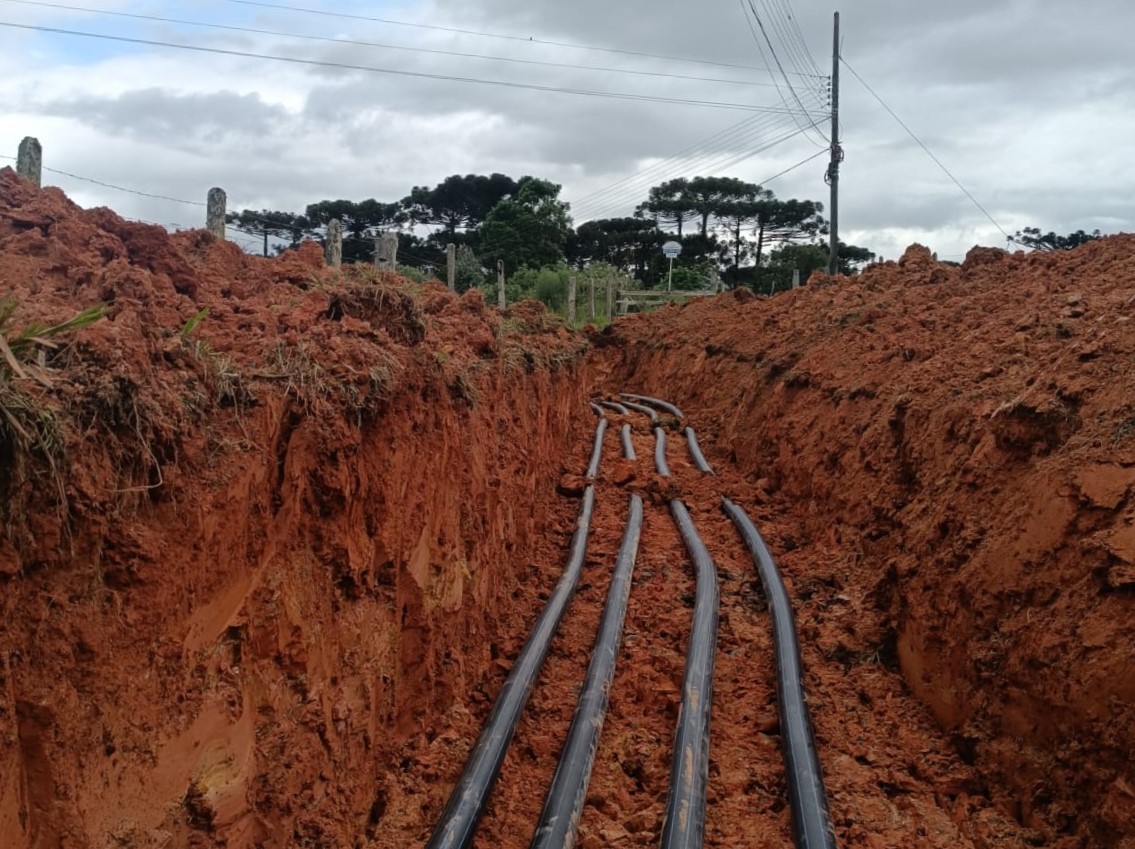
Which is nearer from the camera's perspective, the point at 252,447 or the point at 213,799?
the point at 213,799

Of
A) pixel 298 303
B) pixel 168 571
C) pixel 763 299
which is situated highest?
pixel 763 299

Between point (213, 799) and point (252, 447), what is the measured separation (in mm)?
1326

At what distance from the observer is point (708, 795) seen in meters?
Result: 4.33

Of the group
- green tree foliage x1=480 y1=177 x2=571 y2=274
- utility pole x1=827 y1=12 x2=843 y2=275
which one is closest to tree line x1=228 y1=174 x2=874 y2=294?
green tree foliage x1=480 y1=177 x2=571 y2=274

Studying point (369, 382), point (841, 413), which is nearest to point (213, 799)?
point (369, 382)

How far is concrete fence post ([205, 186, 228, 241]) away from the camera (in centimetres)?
695

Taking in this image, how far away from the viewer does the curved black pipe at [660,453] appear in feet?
35.7

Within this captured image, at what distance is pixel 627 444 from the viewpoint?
12625 millimetres

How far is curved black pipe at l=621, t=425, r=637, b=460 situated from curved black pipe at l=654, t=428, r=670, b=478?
→ 359 millimetres

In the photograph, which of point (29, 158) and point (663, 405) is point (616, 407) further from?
point (29, 158)

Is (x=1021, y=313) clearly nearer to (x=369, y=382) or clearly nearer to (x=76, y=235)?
(x=369, y=382)

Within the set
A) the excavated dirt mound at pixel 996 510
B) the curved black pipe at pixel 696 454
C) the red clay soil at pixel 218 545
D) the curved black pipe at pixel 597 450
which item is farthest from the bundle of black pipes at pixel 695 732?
the curved black pipe at pixel 696 454

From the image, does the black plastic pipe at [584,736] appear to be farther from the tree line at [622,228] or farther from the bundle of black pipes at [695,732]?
the tree line at [622,228]

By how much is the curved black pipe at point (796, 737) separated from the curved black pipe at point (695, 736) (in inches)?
17.4
